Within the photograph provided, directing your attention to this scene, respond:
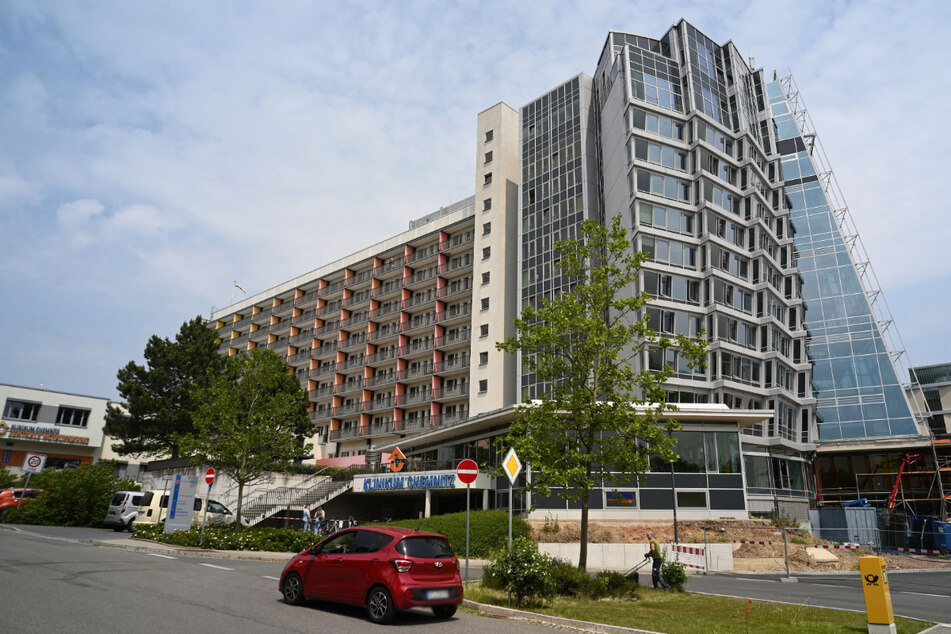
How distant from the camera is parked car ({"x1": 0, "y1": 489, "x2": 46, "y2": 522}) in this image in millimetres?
32897

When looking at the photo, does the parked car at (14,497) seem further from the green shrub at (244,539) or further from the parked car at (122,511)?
the green shrub at (244,539)

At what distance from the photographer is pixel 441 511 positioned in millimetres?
42438

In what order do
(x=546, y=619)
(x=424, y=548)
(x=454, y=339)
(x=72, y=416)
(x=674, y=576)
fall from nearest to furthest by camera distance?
(x=424, y=548) → (x=546, y=619) → (x=674, y=576) → (x=454, y=339) → (x=72, y=416)

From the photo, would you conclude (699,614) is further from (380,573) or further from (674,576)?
(380,573)

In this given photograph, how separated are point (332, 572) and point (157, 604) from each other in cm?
277

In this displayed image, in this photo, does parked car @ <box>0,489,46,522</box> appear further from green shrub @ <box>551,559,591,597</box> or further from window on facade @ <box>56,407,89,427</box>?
window on facade @ <box>56,407,89,427</box>

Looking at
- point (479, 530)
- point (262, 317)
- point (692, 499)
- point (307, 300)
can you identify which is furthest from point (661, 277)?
point (262, 317)

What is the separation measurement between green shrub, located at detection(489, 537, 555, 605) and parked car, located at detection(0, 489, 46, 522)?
31.3 m

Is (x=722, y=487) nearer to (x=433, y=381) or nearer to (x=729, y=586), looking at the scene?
(x=729, y=586)

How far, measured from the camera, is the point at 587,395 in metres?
16.0

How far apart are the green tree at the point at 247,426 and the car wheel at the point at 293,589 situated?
1875cm

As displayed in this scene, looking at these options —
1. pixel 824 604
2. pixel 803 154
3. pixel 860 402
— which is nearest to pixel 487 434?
pixel 824 604

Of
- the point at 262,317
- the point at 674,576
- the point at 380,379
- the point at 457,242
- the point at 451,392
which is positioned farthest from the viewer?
the point at 262,317

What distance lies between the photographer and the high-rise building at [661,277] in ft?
154
